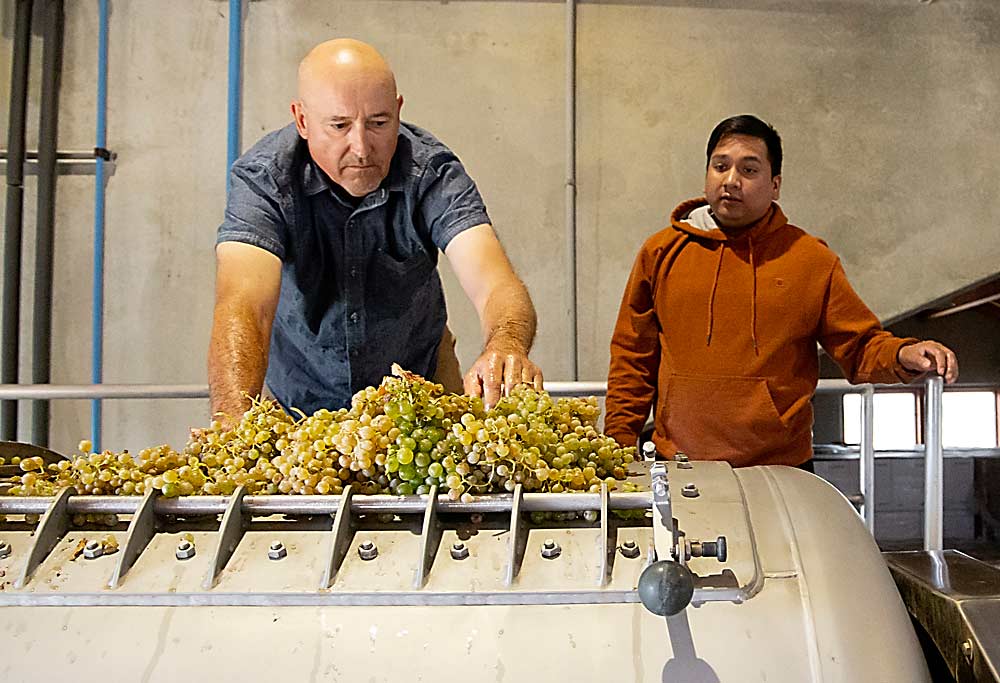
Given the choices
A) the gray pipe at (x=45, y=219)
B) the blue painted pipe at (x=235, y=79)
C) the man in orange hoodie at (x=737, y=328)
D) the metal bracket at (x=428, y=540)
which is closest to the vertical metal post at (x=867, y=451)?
the man in orange hoodie at (x=737, y=328)

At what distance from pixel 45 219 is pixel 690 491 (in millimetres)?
3033

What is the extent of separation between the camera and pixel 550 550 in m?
0.72

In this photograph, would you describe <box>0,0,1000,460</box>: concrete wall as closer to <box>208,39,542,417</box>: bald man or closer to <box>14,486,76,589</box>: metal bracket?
<box>208,39,542,417</box>: bald man

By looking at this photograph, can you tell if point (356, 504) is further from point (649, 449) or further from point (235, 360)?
point (235, 360)

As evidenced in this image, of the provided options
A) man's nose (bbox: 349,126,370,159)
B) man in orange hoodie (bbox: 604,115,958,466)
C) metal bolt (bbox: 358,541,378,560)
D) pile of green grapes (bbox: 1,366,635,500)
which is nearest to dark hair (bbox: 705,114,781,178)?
man in orange hoodie (bbox: 604,115,958,466)

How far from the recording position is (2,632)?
695 millimetres

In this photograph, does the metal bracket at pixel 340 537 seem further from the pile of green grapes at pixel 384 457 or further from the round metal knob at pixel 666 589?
the round metal knob at pixel 666 589

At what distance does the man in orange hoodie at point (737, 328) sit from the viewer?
163cm

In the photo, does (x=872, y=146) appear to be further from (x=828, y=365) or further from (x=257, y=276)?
(x=828, y=365)

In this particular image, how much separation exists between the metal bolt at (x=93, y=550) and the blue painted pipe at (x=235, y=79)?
2.69m

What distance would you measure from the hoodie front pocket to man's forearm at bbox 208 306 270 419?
28.9 inches

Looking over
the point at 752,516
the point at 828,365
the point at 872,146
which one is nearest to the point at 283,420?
the point at 752,516

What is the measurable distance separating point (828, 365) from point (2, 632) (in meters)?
6.07

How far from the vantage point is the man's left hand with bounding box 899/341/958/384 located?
140cm
